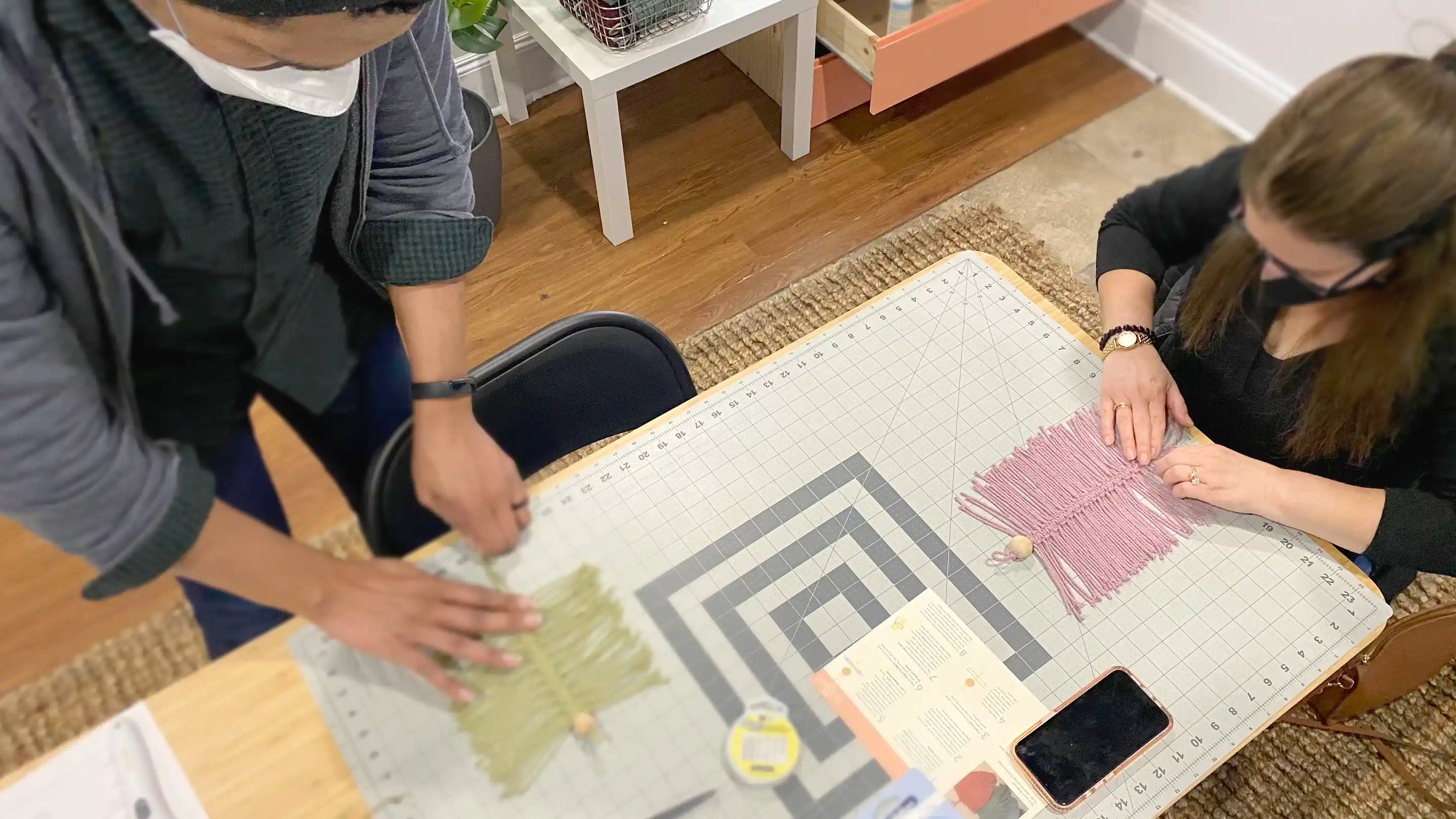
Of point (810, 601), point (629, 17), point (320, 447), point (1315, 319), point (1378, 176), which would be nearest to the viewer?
point (1378, 176)

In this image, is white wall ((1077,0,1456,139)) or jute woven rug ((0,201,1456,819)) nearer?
white wall ((1077,0,1456,139))

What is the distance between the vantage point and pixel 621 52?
1.22 meters

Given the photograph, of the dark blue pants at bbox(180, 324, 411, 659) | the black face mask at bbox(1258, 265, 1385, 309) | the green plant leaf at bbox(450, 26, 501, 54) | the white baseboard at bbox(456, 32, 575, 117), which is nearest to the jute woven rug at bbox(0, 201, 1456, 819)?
the dark blue pants at bbox(180, 324, 411, 659)

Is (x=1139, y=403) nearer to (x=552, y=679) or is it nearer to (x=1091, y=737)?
(x=1091, y=737)

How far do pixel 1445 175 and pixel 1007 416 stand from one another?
1.13 ft

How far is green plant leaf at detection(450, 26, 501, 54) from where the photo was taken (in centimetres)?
124

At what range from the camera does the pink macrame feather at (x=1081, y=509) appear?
0.62 metres

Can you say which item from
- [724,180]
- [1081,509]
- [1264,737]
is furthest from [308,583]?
[724,180]

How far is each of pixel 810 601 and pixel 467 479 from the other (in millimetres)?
250

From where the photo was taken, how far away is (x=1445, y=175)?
0.37 metres

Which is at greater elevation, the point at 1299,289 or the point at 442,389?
the point at 1299,289

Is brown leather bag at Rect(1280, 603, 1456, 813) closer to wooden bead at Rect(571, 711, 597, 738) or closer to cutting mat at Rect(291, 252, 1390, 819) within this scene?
cutting mat at Rect(291, 252, 1390, 819)

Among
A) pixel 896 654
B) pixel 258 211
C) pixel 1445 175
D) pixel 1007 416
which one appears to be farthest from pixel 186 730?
pixel 1445 175

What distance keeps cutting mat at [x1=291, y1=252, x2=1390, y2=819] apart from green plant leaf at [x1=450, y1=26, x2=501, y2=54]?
78 centimetres
